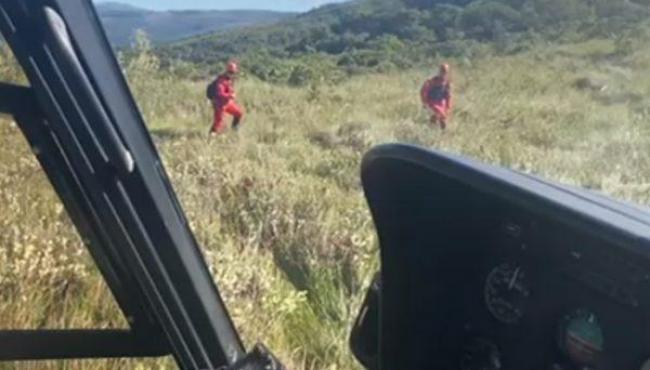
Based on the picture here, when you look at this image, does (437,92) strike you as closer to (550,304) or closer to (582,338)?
(550,304)

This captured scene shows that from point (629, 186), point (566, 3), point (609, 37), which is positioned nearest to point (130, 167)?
point (629, 186)

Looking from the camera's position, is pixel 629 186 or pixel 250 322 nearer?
pixel 250 322

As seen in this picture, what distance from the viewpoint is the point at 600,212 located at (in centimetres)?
220

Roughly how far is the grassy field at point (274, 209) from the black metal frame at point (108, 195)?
278 mm

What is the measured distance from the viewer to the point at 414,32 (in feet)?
159

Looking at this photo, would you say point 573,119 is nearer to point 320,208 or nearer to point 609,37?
point 320,208

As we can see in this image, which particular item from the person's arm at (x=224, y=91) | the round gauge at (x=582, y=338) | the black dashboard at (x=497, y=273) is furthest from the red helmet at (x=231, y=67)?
the round gauge at (x=582, y=338)

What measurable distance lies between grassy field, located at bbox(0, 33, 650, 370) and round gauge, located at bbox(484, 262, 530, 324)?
902mm

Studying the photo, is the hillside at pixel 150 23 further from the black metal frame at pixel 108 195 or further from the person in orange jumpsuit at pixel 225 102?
the person in orange jumpsuit at pixel 225 102

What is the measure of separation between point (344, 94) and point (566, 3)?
3678 cm

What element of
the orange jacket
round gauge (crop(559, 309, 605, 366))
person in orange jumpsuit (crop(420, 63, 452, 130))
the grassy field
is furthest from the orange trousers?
round gauge (crop(559, 309, 605, 366))

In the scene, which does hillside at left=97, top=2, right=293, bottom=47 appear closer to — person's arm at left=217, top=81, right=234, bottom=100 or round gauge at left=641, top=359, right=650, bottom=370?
round gauge at left=641, top=359, right=650, bottom=370

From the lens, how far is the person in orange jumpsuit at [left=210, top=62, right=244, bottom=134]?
21031 millimetres

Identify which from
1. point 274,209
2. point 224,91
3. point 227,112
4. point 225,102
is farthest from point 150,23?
point 224,91
